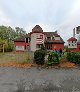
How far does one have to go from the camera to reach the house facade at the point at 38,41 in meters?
60.7

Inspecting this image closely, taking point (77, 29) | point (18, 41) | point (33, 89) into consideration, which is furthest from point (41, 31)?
point (33, 89)

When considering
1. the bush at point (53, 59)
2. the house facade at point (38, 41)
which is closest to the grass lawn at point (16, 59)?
the bush at point (53, 59)

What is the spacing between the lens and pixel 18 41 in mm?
64625

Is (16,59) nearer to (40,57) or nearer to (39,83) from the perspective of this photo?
(40,57)

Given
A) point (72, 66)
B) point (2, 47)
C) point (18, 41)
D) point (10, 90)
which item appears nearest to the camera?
point (10, 90)

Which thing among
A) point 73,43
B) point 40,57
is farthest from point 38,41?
point 40,57

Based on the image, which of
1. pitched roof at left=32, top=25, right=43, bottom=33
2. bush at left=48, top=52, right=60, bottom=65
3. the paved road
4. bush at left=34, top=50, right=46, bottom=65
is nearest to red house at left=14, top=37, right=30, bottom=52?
pitched roof at left=32, top=25, right=43, bottom=33

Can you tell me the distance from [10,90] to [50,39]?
159ft

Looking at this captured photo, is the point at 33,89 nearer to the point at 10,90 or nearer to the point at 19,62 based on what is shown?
the point at 10,90

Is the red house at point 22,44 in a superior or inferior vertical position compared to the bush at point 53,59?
superior

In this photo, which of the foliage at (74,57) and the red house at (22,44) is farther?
the red house at (22,44)

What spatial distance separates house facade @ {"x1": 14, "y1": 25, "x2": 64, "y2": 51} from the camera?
6072cm

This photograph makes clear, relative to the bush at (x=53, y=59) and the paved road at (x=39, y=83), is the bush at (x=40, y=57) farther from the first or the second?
the paved road at (x=39, y=83)

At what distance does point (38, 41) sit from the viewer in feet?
200
